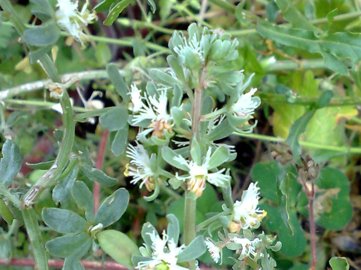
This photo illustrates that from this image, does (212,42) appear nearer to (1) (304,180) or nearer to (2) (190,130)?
(2) (190,130)

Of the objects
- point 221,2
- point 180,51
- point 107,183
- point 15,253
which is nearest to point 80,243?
point 107,183

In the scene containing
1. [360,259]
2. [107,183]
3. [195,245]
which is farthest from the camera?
[360,259]

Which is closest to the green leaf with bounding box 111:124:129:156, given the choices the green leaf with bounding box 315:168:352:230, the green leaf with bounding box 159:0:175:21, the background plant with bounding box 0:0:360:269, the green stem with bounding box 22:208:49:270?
the background plant with bounding box 0:0:360:269

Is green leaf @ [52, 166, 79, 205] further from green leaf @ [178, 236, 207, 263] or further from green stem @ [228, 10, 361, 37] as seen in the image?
green stem @ [228, 10, 361, 37]

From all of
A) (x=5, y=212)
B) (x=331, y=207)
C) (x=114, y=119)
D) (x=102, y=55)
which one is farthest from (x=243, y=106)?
(x=102, y=55)

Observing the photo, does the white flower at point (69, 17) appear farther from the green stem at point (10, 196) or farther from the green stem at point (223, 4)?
the green stem at point (223, 4)

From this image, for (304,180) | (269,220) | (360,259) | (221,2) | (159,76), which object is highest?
(159,76)
